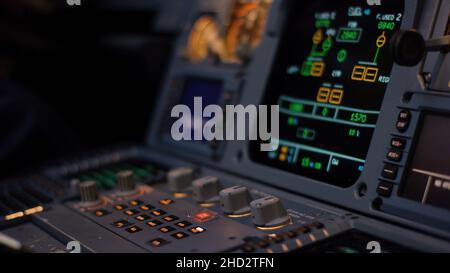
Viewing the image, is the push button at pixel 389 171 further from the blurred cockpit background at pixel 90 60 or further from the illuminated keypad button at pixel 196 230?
the blurred cockpit background at pixel 90 60

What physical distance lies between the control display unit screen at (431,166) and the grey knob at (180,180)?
26.8 inches

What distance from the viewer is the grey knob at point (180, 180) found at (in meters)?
→ 1.76

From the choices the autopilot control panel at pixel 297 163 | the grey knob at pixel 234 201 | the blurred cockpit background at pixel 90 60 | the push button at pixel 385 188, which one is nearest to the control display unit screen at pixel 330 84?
the autopilot control panel at pixel 297 163

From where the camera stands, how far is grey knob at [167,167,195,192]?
1.76 m

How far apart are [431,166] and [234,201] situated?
20.6 inches

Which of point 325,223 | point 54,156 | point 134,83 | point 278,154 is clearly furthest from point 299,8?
point 54,156

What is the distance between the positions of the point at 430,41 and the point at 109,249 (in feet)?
3.13

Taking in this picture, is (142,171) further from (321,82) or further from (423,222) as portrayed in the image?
(423,222)

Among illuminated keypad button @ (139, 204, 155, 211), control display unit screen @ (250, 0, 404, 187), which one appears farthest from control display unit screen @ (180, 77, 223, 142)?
illuminated keypad button @ (139, 204, 155, 211)

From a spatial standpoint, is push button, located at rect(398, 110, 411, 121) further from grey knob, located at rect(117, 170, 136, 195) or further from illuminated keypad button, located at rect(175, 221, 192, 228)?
grey knob, located at rect(117, 170, 136, 195)

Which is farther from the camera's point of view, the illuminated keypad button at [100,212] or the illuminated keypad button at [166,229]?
the illuminated keypad button at [100,212]

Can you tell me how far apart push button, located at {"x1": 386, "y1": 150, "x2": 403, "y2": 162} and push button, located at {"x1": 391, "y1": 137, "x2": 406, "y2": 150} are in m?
0.01

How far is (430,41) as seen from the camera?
137 centimetres
